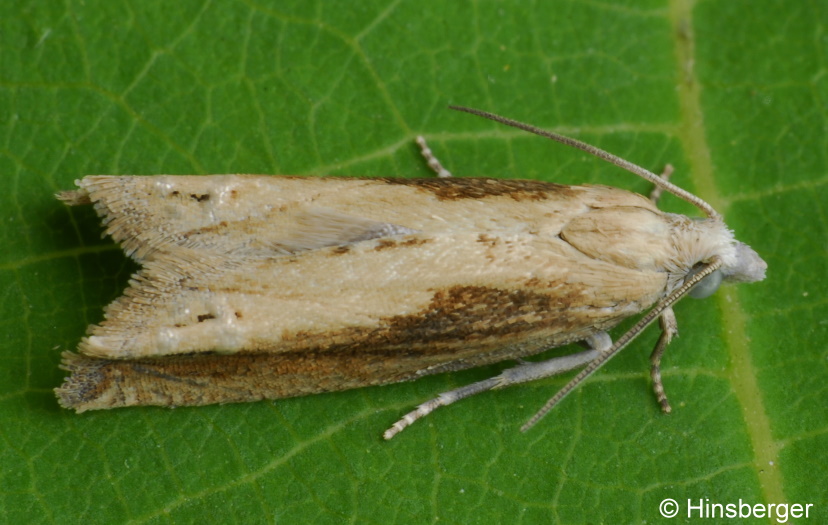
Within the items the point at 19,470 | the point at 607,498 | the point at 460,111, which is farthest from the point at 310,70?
the point at 607,498

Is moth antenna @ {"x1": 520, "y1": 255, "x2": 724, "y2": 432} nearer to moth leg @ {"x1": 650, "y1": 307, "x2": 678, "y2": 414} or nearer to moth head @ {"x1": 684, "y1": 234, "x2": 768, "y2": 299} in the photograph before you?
moth head @ {"x1": 684, "y1": 234, "x2": 768, "y2": 299}

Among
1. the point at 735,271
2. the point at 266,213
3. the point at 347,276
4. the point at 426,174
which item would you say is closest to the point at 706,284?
the point at 735,271

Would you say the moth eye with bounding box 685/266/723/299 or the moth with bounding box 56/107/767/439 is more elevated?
the moth with bounding box 56/107/767/439

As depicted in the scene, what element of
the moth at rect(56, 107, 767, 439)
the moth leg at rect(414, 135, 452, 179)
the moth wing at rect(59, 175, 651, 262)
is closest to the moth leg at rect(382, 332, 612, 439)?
the moth at rect(56, 107, 767, 439)

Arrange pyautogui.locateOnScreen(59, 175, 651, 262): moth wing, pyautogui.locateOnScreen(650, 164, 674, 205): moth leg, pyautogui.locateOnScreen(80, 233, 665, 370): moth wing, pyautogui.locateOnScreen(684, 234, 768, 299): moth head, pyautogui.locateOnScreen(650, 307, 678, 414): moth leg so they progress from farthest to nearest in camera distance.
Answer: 1. pyautogui.locateOnScreen(650, 164, 674, 205): moth leg
2. pyautogui.locateOnScreen(650, 307, 678, 414): moth leg
3. pyautogui.locateOnScreen(684, 234, 768, 299): moth head
4. pyautogui.locateOnScreen(59, 175, 651, 262): moth wing
5. pyautogui.locateOnScreen(80, 233, 665, 370): moth wing

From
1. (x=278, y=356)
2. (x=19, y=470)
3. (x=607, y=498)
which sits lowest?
(x=607, y=498)

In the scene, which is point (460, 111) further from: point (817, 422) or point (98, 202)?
point (817, 422)

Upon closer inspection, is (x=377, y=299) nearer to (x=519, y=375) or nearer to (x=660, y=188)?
(x=519, y=375)
